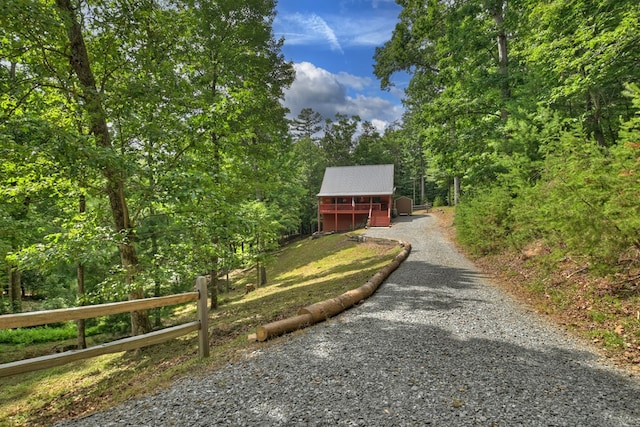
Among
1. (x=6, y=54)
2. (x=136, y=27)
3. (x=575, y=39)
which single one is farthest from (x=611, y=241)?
(x=6, y=54)

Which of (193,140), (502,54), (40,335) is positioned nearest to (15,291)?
(40,335)

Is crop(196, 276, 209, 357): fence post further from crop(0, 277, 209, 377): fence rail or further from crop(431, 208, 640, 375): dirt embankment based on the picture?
crop(431, 208, 640, 375): dirt embankment

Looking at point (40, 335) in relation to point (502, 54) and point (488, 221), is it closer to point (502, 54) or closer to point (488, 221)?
point (488, 221)

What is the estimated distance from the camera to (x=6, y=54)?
5.10 metres

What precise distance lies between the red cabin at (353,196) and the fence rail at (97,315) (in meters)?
24.1

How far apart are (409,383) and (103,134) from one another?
6.81 meters

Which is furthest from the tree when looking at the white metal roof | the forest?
the forest

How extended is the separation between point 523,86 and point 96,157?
1296cm

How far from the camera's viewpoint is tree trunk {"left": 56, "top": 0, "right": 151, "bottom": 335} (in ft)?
17.3

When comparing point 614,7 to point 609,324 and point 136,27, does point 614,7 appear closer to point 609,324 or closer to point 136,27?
point 609,324

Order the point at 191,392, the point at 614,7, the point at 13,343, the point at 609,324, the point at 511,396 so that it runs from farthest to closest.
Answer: the point at 13,343 < the point at 614,7 < the point at 609,324 < the point at 191,392 < the point at 511,396

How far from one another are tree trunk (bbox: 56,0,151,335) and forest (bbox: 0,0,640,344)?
0.03m

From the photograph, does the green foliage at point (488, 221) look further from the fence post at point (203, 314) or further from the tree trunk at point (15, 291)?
the tree trunk at point (15, 291)

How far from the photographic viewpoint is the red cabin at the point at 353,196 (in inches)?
1133
